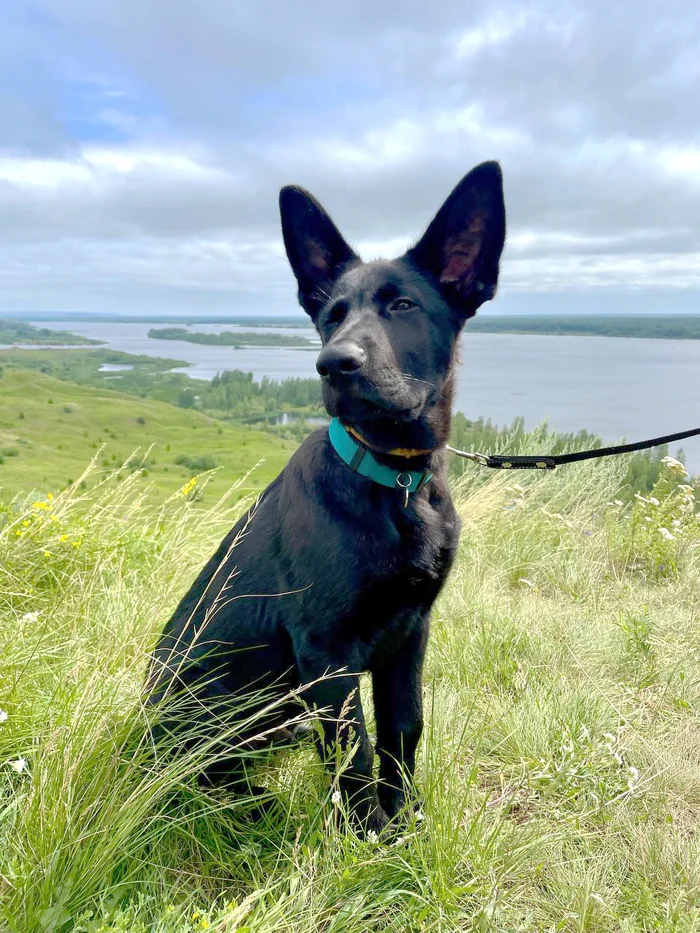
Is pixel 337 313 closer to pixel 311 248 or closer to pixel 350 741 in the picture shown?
pixel 311 248

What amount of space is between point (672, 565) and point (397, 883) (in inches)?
143

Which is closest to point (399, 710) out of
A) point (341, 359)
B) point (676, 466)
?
point (341, 359)

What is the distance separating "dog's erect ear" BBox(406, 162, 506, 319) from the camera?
1921mm

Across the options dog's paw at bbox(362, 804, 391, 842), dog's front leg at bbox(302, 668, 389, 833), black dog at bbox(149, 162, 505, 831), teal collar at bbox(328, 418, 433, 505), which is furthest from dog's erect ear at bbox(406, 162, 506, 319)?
dog's paw at bbox(362, 804, 391, 842)

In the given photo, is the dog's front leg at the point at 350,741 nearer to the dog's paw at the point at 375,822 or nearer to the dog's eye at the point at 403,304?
the dog's paw at the point at 375,822

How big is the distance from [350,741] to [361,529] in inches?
24.0

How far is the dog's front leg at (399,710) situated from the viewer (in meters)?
1.96

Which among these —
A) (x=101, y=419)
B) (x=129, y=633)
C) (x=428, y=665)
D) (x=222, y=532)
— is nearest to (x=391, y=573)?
(x=129, y=633)

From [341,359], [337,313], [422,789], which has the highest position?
[337,313]

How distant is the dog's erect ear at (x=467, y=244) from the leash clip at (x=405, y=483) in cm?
63

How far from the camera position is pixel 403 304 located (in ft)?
6.20

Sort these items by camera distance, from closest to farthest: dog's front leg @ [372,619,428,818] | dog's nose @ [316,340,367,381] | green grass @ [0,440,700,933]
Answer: green grass @ [0,440,700,933] → dog's nose @ [316,340,367,381] → dog's front leg @ [372,619,428,818]

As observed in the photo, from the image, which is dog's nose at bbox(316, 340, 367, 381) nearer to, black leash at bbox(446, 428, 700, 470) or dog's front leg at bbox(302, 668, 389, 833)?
dog's front leg at bbox(302, 668, 389, 833)

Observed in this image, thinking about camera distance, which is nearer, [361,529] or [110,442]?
[361,529]
